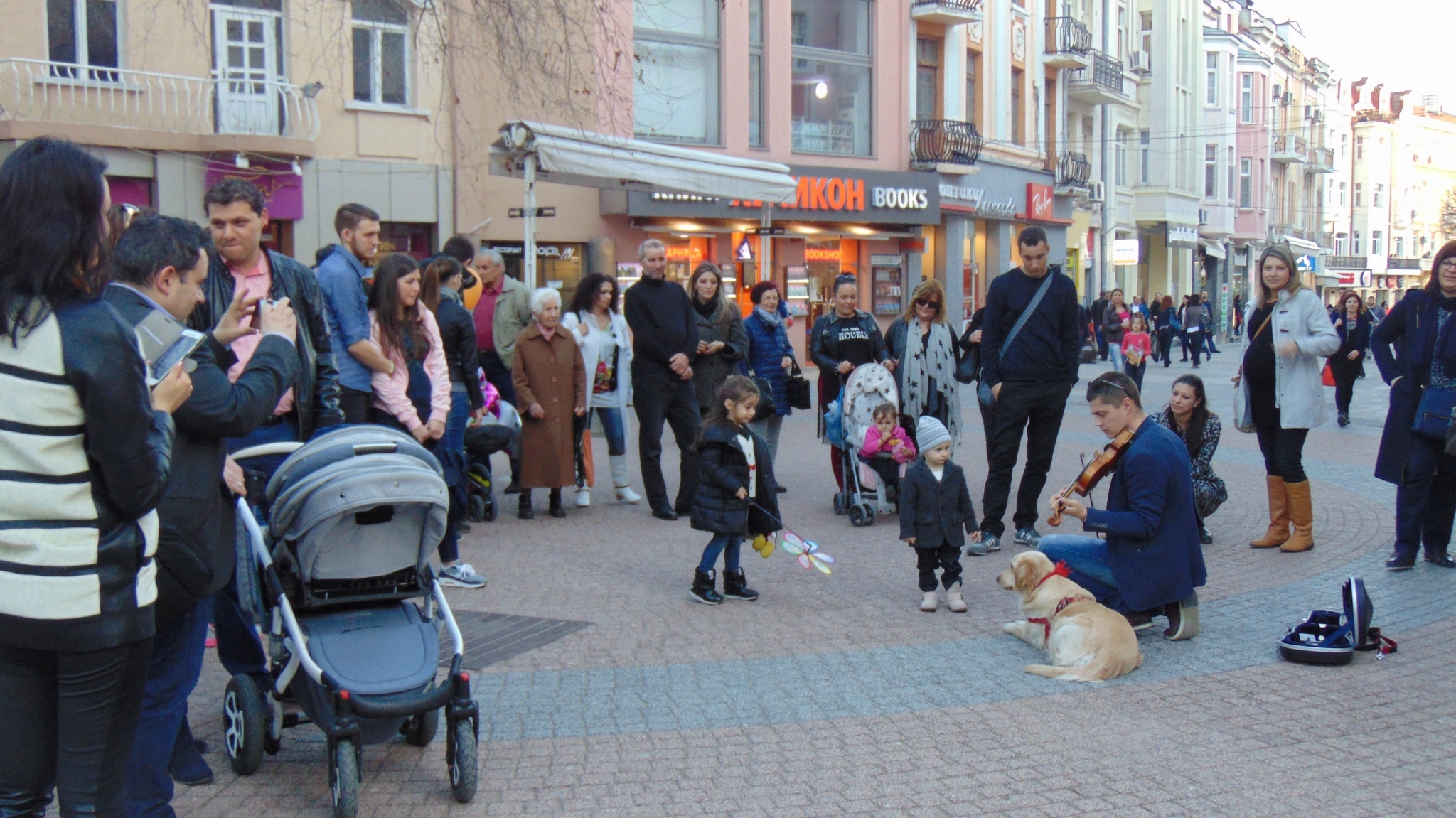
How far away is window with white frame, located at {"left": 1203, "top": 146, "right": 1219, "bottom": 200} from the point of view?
53875mm

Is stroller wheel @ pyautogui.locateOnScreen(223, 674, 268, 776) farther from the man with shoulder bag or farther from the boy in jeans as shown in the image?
the man with shoulder bag

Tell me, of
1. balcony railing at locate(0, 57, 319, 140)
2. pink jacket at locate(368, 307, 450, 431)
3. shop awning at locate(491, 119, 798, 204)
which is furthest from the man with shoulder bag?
balcony railing at locate(0, 57, 319, 140)

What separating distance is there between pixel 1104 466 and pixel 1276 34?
215 feet

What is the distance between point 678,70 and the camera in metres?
23.9

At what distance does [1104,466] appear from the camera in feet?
21.3

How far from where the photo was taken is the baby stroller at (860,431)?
32.0 ft

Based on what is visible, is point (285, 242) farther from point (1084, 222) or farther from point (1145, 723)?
point (1084, 222)

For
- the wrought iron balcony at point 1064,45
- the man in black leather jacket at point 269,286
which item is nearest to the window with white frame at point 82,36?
the man in black leather jacket at point 269,286

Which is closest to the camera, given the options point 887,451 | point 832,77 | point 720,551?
point 720,551

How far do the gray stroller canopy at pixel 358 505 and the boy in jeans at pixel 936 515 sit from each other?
301cm

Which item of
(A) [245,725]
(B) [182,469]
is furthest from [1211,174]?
(B) [182,469]

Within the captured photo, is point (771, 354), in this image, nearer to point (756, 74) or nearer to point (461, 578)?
point (461, 578)

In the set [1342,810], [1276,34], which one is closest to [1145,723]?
[1342,810]

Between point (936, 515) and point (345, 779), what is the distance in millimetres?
3649
